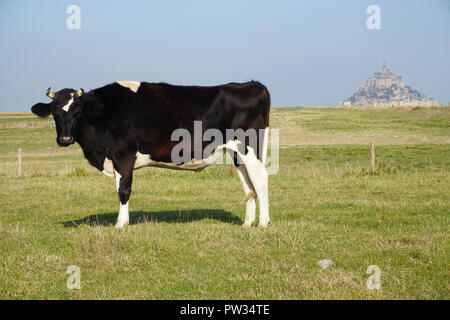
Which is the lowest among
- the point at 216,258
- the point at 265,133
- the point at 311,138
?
the point at 311,138

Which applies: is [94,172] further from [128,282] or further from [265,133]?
[128,282]

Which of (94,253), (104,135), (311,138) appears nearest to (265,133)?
(104,135)

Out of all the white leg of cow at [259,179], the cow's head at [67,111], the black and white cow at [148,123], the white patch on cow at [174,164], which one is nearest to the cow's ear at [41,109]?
the black and white cow at [148,123]

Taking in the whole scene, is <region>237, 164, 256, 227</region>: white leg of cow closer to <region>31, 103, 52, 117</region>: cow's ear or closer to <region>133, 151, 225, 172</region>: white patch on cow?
<region>133, 151, 225, 172</region>: white patch on cow

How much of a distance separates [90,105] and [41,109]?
1.14 metres

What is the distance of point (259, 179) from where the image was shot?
9.78 m

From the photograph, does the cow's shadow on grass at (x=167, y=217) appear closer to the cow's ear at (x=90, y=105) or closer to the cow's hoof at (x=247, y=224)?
the cow's hoof at (x=247, y=224)

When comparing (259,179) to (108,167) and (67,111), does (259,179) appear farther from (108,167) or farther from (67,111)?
(67,111)

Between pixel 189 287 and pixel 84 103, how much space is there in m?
4.42

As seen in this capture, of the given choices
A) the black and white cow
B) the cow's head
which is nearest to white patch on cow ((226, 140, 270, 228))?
the black and white cow

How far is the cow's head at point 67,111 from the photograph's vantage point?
29.9 feet

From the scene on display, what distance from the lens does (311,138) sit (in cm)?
4828

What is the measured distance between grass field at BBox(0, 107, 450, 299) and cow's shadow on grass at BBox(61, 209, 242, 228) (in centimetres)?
4
